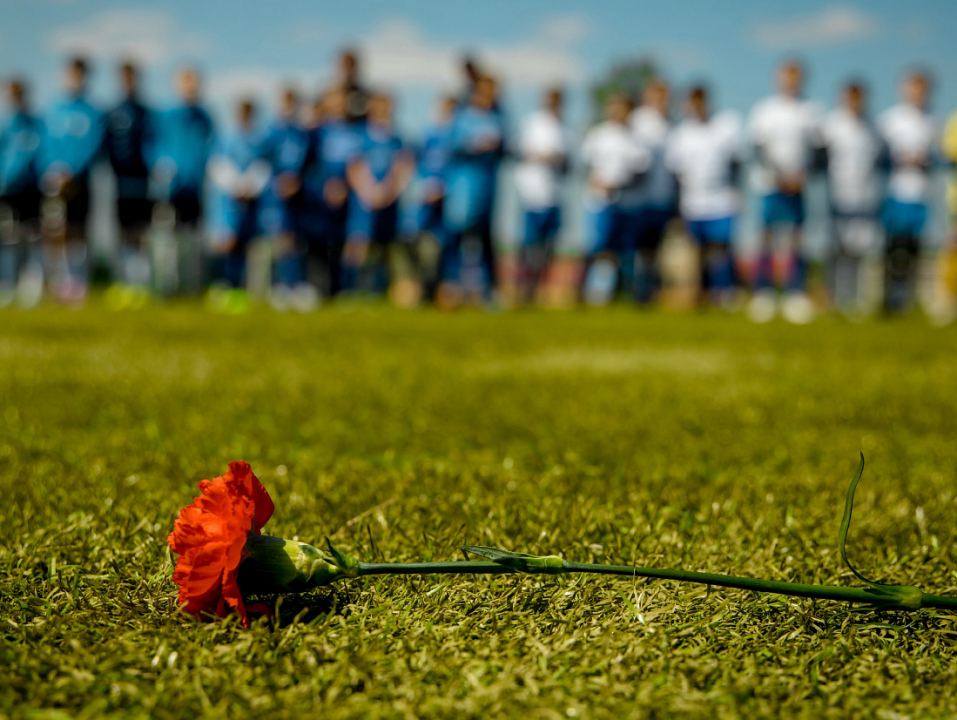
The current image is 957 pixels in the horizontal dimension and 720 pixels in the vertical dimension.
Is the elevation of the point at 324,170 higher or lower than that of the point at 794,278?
higher

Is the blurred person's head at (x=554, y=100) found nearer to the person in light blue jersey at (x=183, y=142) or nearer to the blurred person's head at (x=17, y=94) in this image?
the person in light blue jersey at (x=183, y=142)

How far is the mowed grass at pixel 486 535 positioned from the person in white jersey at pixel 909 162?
20.4 feet

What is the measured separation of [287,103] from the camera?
10039 mm

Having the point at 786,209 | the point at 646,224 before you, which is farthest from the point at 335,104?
the point at 786,209

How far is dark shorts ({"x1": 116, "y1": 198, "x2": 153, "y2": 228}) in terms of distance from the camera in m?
9.46

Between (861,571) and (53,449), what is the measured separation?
1.65 metres

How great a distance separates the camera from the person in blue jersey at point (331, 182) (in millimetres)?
9859

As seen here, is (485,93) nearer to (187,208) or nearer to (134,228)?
(187,208)

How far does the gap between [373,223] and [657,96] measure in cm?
341

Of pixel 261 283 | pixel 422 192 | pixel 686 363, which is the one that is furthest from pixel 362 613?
pixel 261 283

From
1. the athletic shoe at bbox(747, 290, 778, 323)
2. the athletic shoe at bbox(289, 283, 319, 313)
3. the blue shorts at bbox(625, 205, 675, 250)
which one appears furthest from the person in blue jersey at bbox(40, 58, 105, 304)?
A: the athletic shoe at bbox(747, 290, 778, 323)

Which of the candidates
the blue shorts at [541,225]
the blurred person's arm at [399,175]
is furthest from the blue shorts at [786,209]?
the blurred person's arm at [399,175]

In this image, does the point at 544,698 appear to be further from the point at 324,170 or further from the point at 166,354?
the point at 324,170

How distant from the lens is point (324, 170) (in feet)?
33.4
